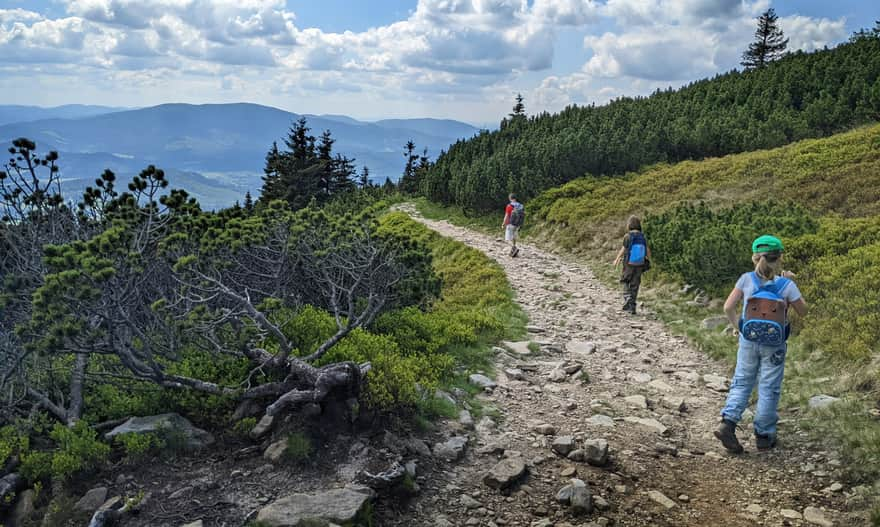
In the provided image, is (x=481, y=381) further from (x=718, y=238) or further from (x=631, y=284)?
(x=718, y=238)

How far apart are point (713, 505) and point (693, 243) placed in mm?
7952

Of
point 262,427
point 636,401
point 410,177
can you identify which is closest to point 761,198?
point 636,401

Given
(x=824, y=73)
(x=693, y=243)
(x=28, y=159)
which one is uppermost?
(x=824, y=73)

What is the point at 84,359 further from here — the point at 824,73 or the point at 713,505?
the point at 824,73

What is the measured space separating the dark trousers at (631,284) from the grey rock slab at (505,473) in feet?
23.3

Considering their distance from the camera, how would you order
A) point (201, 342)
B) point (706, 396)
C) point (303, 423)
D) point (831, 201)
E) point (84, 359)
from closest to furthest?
point (303, 423)
point (84, 359)
point (201, 342)
point (706, 396)
point (831, 201)

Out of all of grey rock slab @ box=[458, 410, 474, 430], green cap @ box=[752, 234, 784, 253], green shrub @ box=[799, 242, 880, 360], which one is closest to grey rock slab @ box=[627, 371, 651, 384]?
green shrub @ box=[799, 242, 880, 360]

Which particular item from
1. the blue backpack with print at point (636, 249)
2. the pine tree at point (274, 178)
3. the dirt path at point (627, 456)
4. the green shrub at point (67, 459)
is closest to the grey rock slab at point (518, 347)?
the dirt path at point (627, 456)

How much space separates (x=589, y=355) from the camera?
29.1 ft

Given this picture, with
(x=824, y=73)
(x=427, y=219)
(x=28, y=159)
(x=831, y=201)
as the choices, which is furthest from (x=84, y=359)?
(x=824, y=73)

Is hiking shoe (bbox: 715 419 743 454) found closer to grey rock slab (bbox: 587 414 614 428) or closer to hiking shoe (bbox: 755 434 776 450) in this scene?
hiking shoe (bbox: 755 434 776 450)

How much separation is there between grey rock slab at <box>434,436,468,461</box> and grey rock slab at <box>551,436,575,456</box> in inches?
35.5

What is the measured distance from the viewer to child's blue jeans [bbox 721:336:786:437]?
542cm

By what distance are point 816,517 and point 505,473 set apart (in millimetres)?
2431
